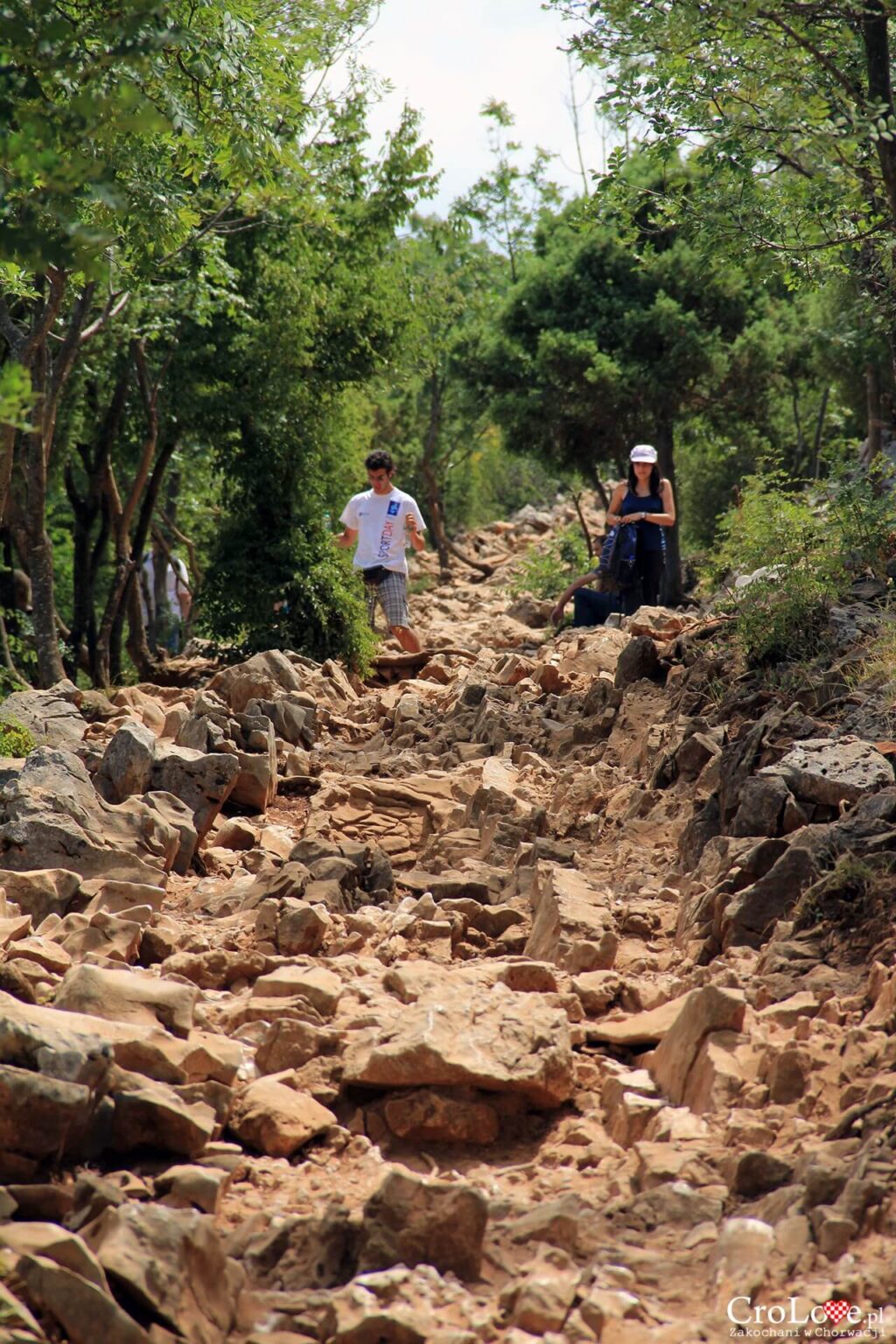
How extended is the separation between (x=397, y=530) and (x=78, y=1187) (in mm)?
8145

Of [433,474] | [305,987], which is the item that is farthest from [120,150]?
[433,474]

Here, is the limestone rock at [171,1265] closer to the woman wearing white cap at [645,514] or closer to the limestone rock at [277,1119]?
the limestone rock at [277,1119]

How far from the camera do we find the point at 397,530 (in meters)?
11.1

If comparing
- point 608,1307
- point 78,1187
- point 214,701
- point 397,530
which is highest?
point 397,530

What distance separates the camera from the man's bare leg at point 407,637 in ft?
38.5

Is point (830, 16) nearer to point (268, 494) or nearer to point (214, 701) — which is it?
point (214, 701)

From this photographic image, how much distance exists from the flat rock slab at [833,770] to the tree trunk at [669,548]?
20.1ft

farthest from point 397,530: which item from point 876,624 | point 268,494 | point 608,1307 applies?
point 608,1307

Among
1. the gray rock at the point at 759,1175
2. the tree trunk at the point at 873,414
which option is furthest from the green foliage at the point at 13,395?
the tree trunk at the point at 873,414

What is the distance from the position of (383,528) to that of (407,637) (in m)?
1.22

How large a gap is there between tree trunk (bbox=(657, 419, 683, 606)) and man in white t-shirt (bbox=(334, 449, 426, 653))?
7.12 ft

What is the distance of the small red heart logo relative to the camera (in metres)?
2.85

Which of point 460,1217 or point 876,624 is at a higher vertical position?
point 876,624

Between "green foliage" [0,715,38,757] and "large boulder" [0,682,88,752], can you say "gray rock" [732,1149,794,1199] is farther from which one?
"green foliage" [0,715,38,757]
